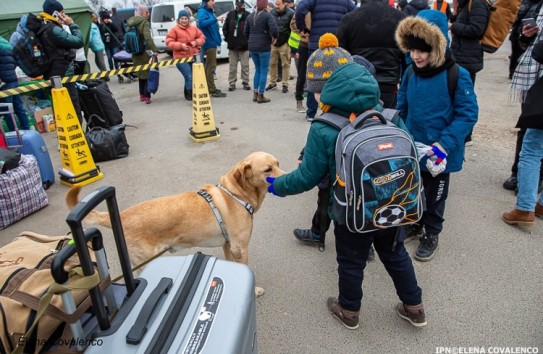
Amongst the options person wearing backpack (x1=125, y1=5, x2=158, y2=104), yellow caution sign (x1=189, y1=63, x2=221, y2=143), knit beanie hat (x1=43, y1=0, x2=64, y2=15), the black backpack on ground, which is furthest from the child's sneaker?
person wearing backpack (x1=125, y1=5, x2=158, y2=104)

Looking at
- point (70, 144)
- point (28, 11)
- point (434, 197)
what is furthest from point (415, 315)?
point (28, 11)

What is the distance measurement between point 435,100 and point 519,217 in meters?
1.57

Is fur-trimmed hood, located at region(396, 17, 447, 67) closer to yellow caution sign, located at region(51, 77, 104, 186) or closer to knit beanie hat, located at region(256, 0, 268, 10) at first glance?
yellow caution sign, located at region(51, 77, 104, 186)

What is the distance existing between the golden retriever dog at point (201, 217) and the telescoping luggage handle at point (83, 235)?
115cm

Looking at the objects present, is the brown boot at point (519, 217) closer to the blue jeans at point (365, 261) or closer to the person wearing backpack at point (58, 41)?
the blue jeans at point (365, 261)

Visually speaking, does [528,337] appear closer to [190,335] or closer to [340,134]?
[340,134]

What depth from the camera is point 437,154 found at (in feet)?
8.46

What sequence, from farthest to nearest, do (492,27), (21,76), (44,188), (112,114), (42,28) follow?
(21,76)
(112,114)
(42,28)
(44,188)
(492,27)

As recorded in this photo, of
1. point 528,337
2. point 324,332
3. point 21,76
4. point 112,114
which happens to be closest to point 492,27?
point 528,337

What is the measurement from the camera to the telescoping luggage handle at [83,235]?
3.51ft

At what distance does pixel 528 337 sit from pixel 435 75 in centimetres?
180

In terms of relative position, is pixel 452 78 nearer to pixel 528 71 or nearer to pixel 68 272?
pixel 528 71

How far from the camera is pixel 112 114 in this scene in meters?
6.14

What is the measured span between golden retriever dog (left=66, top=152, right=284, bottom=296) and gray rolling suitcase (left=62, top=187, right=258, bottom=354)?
100cm
